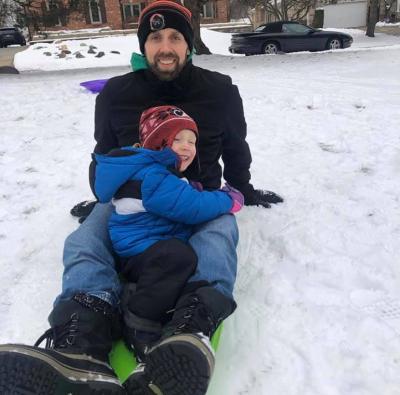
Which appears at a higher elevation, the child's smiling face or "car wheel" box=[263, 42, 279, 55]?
the child's smiling face

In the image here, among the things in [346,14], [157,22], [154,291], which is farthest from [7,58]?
[346,14]

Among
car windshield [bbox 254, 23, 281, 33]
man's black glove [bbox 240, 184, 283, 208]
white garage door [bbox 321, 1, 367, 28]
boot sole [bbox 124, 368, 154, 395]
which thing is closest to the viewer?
boot sole [bbox 124, 368, 154, 395]

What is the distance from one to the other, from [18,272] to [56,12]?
396 inches

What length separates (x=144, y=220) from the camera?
1979 millimetres

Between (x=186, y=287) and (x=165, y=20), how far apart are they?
1476 mm

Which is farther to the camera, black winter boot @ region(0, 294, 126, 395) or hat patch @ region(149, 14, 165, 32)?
hat patch @ region(149, 14, 165, 32)

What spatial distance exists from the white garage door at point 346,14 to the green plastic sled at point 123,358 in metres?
34.0

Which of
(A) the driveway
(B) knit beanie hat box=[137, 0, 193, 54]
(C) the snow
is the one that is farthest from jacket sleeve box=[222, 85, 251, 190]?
(A) the driveway

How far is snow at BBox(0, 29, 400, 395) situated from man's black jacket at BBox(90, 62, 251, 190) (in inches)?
24.3

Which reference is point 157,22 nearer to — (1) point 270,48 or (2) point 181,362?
(2) point 181,362

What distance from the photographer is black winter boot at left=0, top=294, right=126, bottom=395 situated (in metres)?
1.29

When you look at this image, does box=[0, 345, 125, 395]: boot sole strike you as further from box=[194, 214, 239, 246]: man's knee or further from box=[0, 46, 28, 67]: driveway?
box=[0, 46, 28, 67]: driveway

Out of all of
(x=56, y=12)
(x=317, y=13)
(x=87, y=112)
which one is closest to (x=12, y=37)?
(x=56, y=12)

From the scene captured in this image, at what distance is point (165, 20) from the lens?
2383mm
